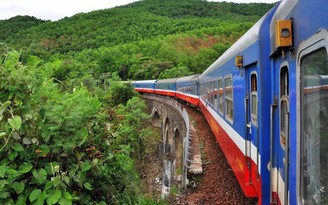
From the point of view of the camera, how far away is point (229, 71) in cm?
658

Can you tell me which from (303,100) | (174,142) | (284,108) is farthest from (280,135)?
(174,142)

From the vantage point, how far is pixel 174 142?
89.8ft

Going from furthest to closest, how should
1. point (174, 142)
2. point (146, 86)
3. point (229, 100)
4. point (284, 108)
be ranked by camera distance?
1. point (146, 86)
2. point (174, 142)
3. point (229, 100)
4. point (284, 108)

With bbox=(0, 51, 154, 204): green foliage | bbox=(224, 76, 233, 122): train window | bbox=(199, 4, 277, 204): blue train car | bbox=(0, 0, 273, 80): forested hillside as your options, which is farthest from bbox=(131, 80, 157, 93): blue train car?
bbox=(0, 51, 154, 204): green foliage

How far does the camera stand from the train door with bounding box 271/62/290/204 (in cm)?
296

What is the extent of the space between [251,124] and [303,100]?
219 centimetres

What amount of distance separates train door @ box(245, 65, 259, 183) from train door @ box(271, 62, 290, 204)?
1.90 ft

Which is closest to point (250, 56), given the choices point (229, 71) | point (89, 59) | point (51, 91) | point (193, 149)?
point (229, 71)

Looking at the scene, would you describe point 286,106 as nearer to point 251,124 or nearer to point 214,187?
point 251,124

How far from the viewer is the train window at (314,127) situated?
2.08m

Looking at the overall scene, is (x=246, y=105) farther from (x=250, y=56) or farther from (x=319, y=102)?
(x=319, y=102)

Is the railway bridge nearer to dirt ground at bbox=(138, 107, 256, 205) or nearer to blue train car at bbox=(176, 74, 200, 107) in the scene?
dirt ground at bbox=(138, 107, 256, 205)

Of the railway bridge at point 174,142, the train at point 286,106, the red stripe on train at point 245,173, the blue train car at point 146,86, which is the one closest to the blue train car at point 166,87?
the railway bridge at point 174,142

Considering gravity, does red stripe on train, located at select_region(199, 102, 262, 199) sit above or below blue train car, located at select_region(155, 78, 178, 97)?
below
